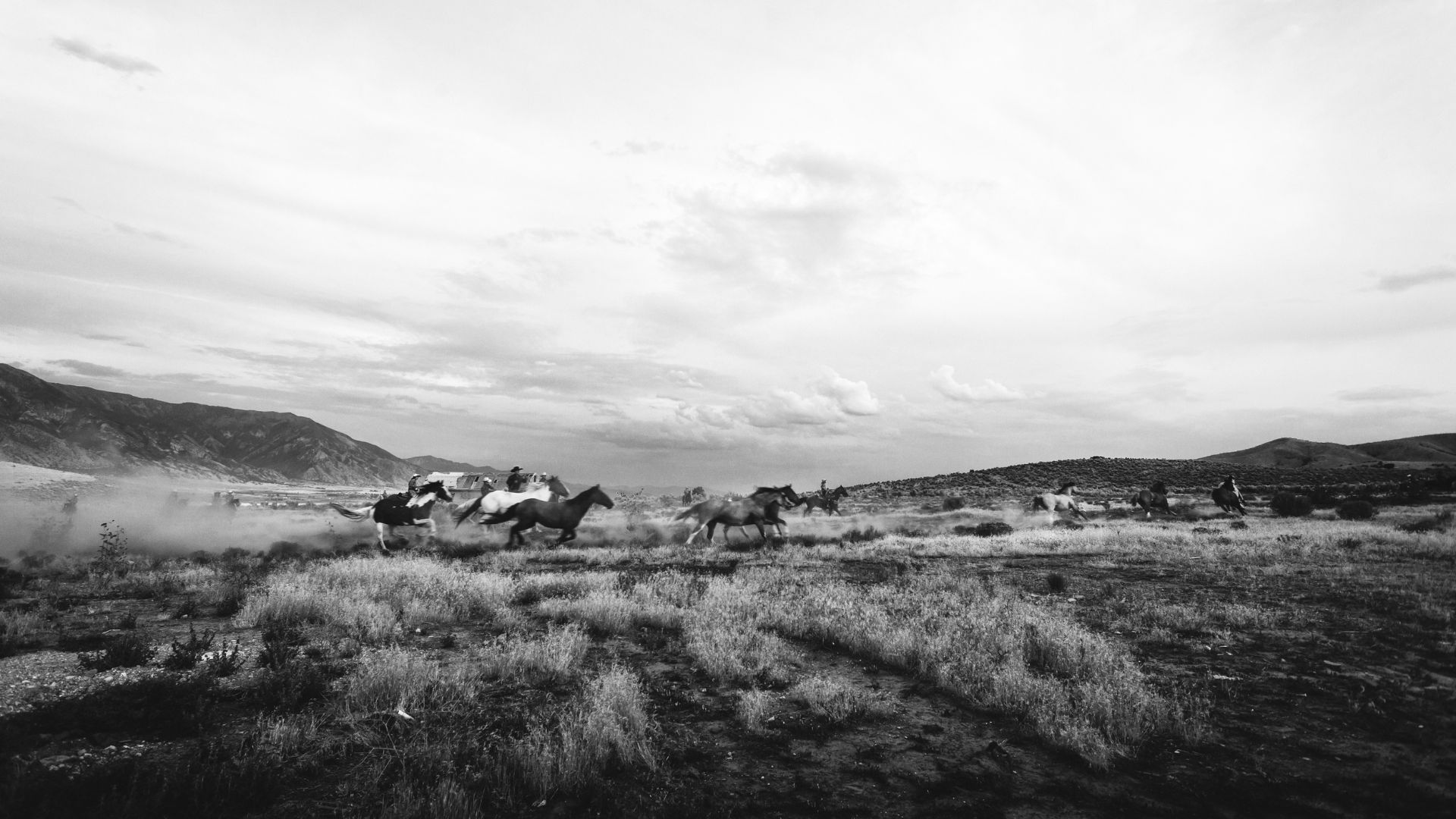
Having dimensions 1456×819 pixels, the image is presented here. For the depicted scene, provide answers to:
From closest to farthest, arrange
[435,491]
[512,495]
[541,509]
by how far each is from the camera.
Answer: [541,509] < [512,495] < [435,491]

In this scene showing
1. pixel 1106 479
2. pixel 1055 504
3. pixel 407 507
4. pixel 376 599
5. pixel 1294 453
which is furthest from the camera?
pixel 1294 453

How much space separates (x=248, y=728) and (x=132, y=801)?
6.93 ft

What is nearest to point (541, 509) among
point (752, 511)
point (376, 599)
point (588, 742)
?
point (752, 511)

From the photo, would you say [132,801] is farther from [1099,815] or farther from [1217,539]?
[1217,539]

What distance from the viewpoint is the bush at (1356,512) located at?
90.9 ft

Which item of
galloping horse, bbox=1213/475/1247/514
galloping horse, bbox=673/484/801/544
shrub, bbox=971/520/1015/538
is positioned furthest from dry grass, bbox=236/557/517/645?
galloping horse, bbox=1213/475/1247/514

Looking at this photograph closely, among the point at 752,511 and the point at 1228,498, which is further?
the point at 1228,498

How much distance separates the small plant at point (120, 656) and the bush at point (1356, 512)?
40.1m

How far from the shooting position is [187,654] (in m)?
8.19

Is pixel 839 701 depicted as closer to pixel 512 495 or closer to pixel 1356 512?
pixel 512 495

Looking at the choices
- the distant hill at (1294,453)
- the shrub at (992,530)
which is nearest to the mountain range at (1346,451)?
the distant hill at (1294,453)

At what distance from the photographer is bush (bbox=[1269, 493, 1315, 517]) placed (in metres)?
32.1

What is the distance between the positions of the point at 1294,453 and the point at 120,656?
197m

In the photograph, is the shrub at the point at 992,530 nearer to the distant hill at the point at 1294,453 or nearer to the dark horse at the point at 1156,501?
the dark horse at the point at 1156,501
